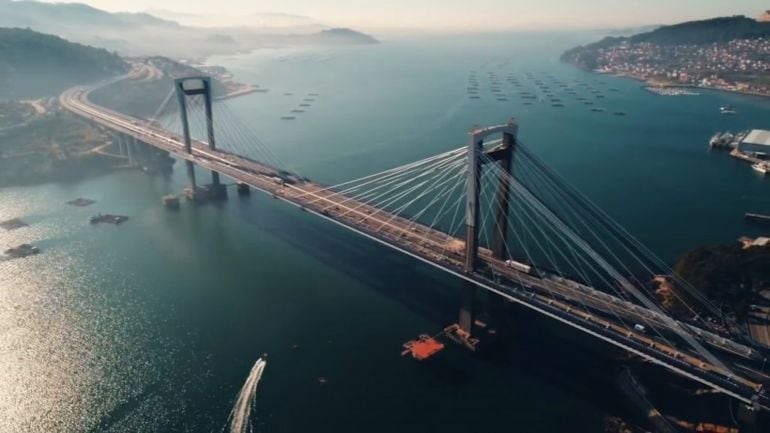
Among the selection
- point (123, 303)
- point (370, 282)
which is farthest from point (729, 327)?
point (123, 303)

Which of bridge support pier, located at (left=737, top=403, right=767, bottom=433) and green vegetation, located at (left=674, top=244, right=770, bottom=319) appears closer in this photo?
bridge support pier, located at (left=737, top=403, right=767, bottom=433)

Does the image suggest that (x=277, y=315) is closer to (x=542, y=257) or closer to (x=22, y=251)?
(x=542, y=257)

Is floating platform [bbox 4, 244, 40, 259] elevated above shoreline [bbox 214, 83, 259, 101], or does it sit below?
below

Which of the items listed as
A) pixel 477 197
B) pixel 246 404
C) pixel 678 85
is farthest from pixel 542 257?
pixel 678 85

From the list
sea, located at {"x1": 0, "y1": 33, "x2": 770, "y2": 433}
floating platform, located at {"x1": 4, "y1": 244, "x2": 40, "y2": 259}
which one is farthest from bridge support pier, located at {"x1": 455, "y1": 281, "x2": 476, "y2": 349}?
floating platform, located at {"x1": 4, "y1": 244, "x2": 40, "y2": 259}

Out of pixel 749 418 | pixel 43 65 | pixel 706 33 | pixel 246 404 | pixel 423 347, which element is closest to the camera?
pixel 749 418

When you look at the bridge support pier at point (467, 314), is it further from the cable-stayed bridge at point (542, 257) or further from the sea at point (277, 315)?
the sea at point (277, 315)

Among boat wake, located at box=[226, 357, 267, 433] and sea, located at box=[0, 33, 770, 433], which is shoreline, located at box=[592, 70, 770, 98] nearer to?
sea, located at box=[0, 33, 770, 433]

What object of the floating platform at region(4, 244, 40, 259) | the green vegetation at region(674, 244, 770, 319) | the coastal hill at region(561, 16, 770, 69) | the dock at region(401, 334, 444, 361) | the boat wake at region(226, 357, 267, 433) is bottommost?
the boat wake at region(226, 357, 267, 433)
